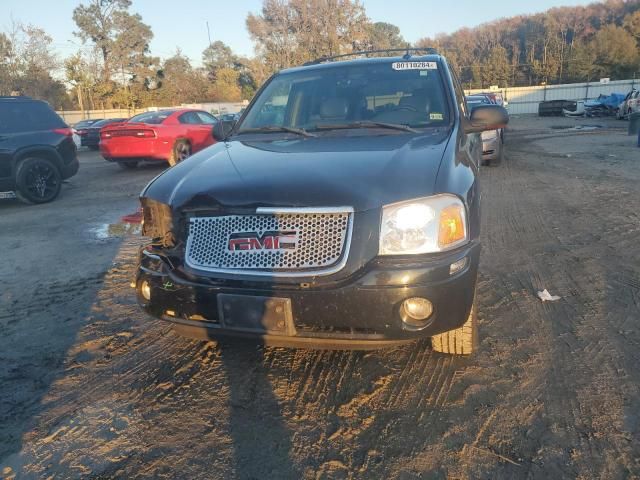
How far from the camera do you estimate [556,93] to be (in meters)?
45.4

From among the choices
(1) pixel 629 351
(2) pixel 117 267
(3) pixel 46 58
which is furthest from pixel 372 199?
(3) pixel 46 58

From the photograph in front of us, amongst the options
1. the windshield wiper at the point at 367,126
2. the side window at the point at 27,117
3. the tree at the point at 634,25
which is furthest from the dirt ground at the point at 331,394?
the tree at the point at 634,25

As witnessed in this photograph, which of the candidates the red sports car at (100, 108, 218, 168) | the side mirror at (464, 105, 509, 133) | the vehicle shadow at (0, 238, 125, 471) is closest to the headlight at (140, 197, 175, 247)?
the vehicle shadow at (0, 238, 125, 471)

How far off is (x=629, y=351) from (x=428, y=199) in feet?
5.26

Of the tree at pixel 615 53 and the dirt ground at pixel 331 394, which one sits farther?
the tree at pixel 615 53

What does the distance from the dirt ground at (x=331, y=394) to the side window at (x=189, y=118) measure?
8.70 metres

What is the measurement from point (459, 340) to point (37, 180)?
824cm

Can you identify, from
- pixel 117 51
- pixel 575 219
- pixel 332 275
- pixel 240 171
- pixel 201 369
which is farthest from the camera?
pixel 117 51

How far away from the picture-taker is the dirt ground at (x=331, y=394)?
2.09m

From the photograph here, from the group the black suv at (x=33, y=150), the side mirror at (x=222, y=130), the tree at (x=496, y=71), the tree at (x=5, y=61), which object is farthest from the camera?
the tree at (x=496, y=71)

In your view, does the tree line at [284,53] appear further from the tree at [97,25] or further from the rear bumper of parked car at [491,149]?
the rear bumper of parked car at [491,149]

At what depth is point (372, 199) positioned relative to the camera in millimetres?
2240

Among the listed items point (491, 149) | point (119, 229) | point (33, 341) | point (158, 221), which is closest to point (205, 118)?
point (491, 149)

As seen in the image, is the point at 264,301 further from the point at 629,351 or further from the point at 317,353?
the point at 629,351
